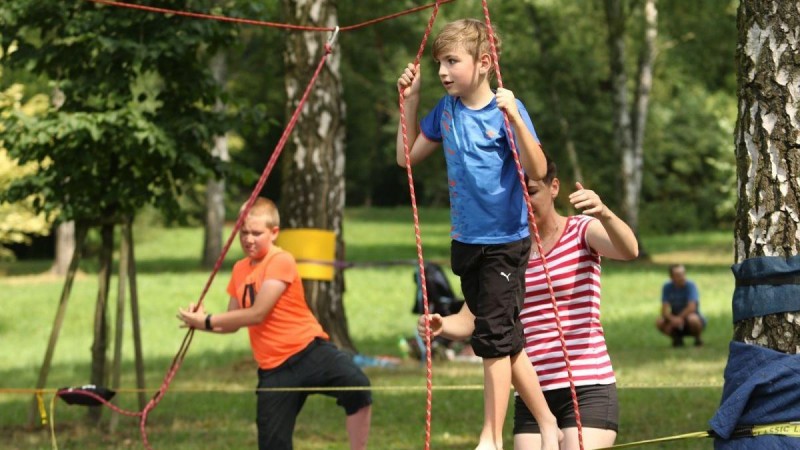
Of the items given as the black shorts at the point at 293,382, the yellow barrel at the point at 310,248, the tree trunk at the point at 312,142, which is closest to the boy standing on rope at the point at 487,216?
the black shorts at the point at 293,382

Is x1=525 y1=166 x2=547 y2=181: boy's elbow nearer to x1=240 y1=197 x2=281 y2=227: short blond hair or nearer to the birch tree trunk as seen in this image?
x1=240 y1=197 x2=281 y2=227: short blond hair

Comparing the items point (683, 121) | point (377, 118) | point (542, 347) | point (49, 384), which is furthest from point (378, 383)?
point (377, 118)

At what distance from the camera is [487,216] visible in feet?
17.9

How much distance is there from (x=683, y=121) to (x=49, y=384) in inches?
1624

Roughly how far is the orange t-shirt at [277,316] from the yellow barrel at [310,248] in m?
4.12

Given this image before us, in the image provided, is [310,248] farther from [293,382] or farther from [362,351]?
[362,351]

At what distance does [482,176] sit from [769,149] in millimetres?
1074

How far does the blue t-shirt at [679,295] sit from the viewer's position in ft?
63.2

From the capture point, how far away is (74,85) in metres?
10.8

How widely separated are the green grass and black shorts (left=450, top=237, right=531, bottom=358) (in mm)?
1090

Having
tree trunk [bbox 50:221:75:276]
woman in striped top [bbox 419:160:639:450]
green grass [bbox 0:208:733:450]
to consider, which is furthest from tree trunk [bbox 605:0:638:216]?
woman in striped top [bbox 419:160:639:450]

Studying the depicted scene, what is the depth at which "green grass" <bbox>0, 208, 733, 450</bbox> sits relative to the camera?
10.8 meters

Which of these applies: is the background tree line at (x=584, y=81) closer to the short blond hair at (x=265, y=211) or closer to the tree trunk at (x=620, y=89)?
the tree trunk at (x=620, y=89)

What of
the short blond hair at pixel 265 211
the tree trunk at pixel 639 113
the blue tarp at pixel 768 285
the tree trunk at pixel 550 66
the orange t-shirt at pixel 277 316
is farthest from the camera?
the tree trunk at pixel 550 66
